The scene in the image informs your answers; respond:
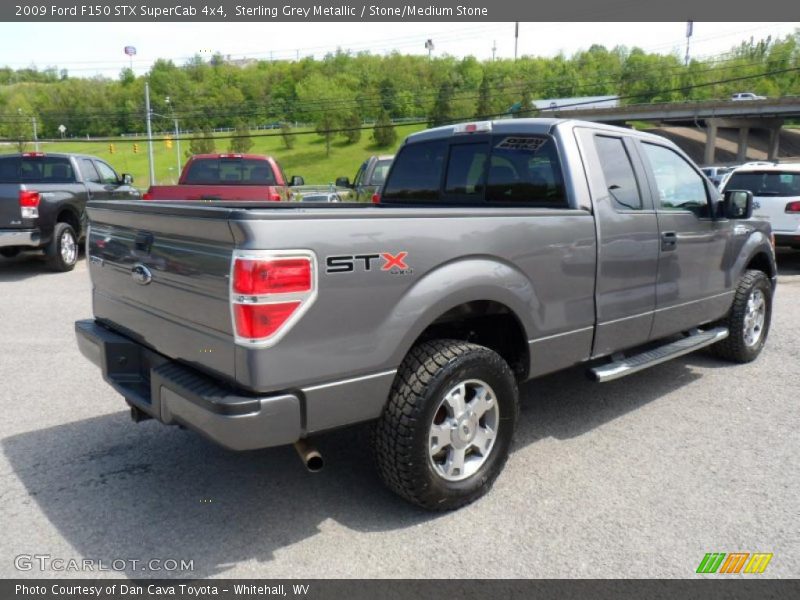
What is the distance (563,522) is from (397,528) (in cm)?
82

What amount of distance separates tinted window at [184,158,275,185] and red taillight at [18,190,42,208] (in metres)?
2.44

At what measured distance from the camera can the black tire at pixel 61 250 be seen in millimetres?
10344

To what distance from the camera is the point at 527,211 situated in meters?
3.44

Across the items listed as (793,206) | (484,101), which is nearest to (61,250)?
(793,206)

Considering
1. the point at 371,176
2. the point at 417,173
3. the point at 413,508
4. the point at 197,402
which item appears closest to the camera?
the point at 197,402

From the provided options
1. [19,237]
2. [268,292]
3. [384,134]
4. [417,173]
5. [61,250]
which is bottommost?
[61,250]

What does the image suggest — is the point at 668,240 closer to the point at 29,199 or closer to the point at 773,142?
the point at 29,199

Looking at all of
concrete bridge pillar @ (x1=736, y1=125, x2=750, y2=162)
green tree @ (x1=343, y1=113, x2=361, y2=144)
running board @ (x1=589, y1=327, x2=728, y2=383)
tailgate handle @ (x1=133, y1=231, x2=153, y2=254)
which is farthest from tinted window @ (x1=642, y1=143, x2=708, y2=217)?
green tree @ (x1=343, y1=113, x2=361, y2=144)

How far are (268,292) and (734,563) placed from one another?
235 cm

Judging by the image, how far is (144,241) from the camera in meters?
3.13

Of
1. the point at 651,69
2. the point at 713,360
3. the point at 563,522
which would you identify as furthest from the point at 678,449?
the point at 651,69

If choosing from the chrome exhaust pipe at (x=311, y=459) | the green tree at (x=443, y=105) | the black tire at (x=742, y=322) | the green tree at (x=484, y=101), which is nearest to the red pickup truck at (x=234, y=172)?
the black tire at (x=742, y=322)

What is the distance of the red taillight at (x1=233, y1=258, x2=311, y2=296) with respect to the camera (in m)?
2.45
